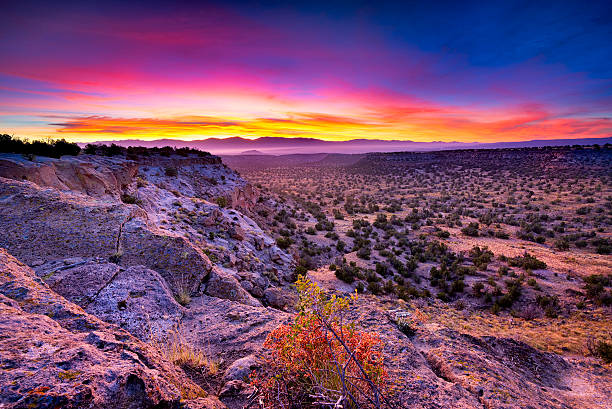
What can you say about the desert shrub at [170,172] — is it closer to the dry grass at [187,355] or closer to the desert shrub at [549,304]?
the dry grass at [187,355]

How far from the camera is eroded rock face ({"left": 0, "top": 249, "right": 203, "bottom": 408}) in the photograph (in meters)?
1.68

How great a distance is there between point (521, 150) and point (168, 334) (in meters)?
72.9

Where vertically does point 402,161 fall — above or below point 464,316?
above

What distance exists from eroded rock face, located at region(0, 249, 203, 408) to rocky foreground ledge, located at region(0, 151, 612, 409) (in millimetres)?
11

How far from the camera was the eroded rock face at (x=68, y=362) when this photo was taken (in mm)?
1677

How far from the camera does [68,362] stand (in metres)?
1.96

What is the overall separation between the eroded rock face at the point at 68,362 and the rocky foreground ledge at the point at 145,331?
11mm

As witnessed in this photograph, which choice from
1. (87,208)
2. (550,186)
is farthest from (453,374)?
(550,186)

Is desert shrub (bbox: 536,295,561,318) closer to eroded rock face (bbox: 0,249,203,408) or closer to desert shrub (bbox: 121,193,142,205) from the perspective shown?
eroded rock face (bbox: 0,249,203,408)

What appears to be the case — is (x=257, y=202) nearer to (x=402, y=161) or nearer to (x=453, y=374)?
(x=453, y=374)

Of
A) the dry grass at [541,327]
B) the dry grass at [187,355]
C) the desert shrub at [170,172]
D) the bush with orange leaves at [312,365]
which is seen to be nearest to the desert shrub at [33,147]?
the desert shrub at [170,172]

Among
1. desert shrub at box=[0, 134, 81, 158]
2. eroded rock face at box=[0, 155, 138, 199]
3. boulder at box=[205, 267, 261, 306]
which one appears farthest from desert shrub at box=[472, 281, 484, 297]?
desert shrub at box=[0, 134, 81, 158]

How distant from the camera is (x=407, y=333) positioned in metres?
4.99

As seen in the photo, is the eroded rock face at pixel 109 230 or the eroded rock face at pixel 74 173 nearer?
the eroded rock face at pixel 109 230
